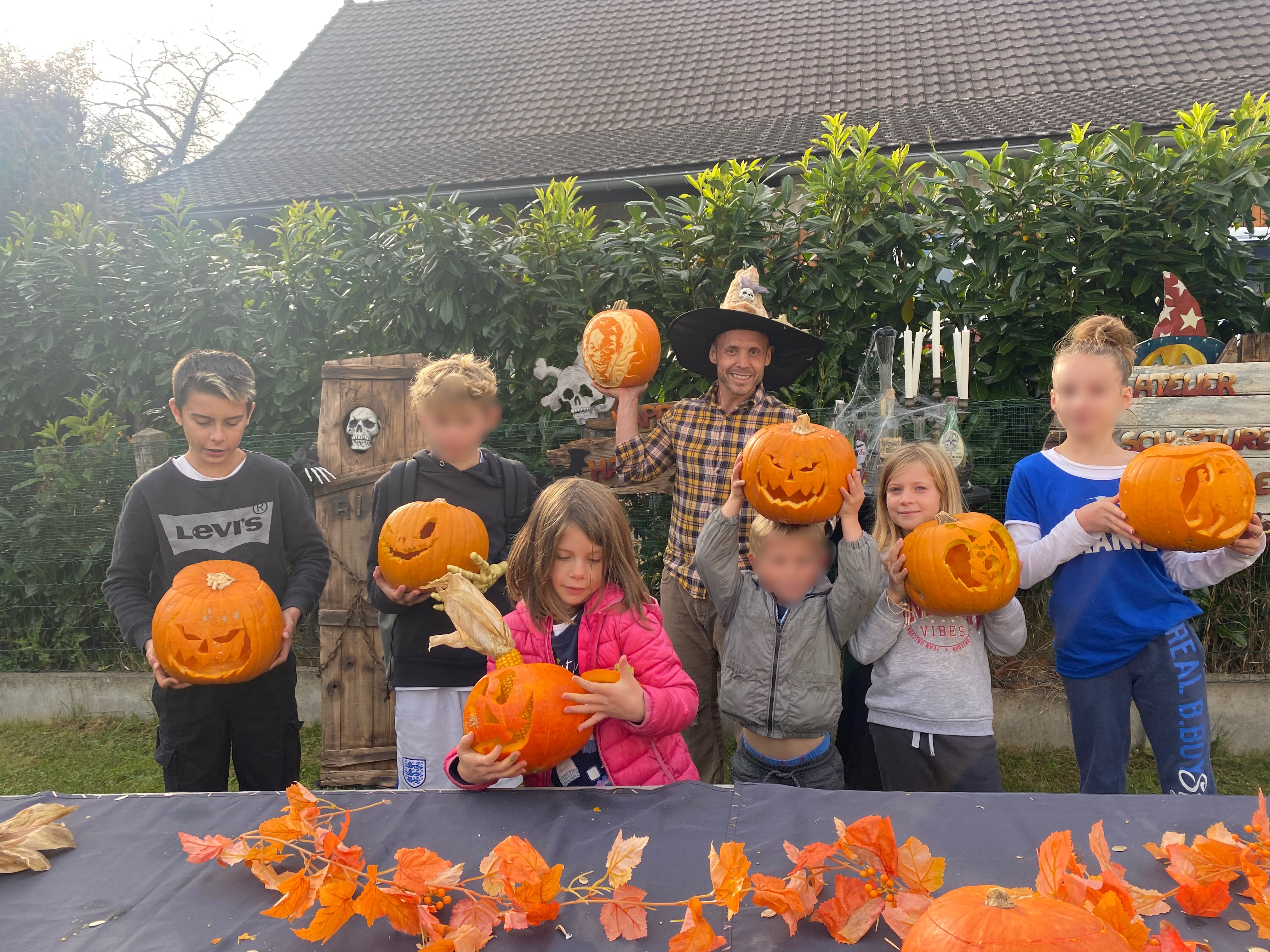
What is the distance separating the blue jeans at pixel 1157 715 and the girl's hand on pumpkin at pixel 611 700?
62.7 inches

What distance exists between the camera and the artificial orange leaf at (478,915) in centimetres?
130

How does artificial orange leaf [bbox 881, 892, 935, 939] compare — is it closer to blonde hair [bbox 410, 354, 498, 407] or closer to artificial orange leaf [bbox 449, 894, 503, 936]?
artificial orange leaf [bbox 449, 894, 503, 936]

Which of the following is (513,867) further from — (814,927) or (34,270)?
(34,270)

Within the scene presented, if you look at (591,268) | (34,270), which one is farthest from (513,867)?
(34,270)

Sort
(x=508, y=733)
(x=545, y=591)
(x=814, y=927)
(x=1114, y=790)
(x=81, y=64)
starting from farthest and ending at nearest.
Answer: (x=81, y=64) < (x=1114, y=790) < (x=545, y=591) < (x=508, y=733) < (x=814, y=927)

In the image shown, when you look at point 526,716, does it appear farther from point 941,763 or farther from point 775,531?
point 941,763

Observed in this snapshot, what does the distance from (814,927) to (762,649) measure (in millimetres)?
1368

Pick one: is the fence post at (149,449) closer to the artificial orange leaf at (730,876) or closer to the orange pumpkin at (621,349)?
the orange pumpkin at (621,349)

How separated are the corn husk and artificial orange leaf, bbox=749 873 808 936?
90 centimetres

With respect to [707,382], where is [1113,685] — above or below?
below

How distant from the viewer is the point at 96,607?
17.1ft

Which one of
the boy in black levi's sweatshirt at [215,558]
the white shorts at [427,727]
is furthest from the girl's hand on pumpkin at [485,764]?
the boy in black levi's sweatshirt at [215,558]

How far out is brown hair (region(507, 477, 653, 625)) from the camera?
2.29m

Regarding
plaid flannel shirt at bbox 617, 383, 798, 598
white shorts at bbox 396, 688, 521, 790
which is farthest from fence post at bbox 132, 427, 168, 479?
plaid flannel shirt at bbox 617, 383, 798, 598
